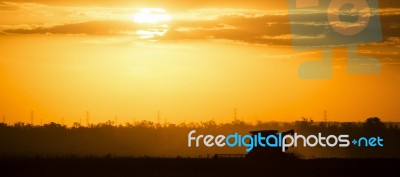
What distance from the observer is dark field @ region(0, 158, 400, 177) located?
2179 inches

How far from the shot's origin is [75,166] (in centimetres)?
6344

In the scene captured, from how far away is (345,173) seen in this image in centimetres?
5678

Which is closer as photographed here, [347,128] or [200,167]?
[200,167]

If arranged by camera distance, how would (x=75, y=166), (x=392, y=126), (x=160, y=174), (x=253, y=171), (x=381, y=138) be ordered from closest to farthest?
1. (x=160, y=174)
2. (x=253, y=171)
3. (x=75, y=166)
4. (x=381, y=138)
5. (x=392, y=126)

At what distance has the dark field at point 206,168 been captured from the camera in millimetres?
55344

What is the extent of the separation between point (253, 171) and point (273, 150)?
12072mm

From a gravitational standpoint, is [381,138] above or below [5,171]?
below

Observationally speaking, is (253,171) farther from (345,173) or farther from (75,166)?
(75,166)

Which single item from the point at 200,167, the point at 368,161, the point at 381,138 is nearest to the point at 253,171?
the point at 200,167

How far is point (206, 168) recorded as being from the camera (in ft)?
198


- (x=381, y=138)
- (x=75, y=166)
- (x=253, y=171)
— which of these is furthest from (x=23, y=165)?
(x=381, y=138)

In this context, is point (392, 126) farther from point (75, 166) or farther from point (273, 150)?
point (75, 166)

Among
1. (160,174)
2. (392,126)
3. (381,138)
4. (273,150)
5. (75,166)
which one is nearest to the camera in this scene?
(160,174)

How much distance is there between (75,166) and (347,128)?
466ft
